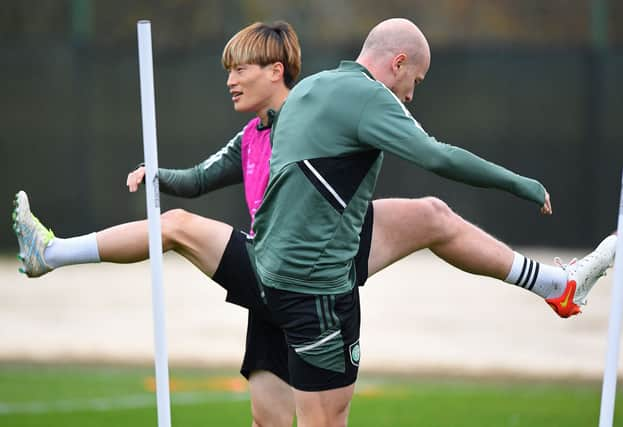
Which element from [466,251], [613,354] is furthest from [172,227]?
[613,354]

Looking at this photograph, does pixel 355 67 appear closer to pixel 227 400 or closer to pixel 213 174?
pixel 213 174

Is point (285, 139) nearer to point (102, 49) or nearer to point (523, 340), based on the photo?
point (523, 340)

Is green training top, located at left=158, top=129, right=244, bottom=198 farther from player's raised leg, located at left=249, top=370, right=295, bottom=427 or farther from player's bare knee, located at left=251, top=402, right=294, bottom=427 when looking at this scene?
player's bare knee, located at left=251, top=402, right=294, bottom=427

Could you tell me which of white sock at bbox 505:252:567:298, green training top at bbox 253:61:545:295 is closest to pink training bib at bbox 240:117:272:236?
green training top at bbox 253:61:545:295

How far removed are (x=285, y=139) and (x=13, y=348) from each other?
5861 mm

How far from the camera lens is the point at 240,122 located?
12422 millimetres

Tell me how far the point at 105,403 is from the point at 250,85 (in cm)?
348

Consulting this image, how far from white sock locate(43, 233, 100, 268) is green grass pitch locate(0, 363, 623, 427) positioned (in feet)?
8.07

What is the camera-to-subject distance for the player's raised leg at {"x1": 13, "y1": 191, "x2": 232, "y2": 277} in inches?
161

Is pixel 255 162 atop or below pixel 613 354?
atop

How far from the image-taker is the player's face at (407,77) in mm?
3765

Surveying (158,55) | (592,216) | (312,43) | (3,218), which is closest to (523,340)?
(592,216)

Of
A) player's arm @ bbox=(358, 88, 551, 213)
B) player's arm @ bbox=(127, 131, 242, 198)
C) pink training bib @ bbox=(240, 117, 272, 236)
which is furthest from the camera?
player's arm @ bbox=(127, 131, 242, 198)

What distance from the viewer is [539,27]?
44.8ft
